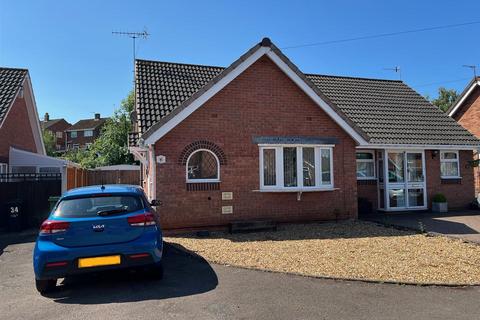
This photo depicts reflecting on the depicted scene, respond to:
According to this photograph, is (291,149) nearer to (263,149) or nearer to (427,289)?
(263,149)

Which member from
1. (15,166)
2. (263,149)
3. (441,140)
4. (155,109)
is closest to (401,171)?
(441,140)

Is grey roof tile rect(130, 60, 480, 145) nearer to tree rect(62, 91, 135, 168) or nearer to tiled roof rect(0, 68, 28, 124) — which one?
tiled roof rect(0, 68, 28, 124)

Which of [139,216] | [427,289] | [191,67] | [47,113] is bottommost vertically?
[427,289]

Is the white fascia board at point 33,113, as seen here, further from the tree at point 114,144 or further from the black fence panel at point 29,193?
the tree at point 114,144

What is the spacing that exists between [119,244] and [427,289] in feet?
15.2

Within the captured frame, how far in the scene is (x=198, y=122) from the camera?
11344mm

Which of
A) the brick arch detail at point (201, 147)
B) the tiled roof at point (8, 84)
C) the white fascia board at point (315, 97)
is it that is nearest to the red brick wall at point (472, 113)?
the white fascia board at point (315, 97)

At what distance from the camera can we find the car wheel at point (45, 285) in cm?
599

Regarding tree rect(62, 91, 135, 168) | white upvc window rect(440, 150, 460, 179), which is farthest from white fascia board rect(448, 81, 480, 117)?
tree rect(62, 91, 135, 168)

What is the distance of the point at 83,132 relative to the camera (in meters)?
69.2

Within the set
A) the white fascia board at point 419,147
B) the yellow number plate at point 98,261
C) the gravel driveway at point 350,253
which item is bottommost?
the gravel driveway at point 350,253

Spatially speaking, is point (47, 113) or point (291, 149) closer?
point (291, 149)

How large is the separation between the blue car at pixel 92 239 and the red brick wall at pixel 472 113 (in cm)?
2057

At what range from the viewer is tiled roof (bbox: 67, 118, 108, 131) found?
2720 inches
